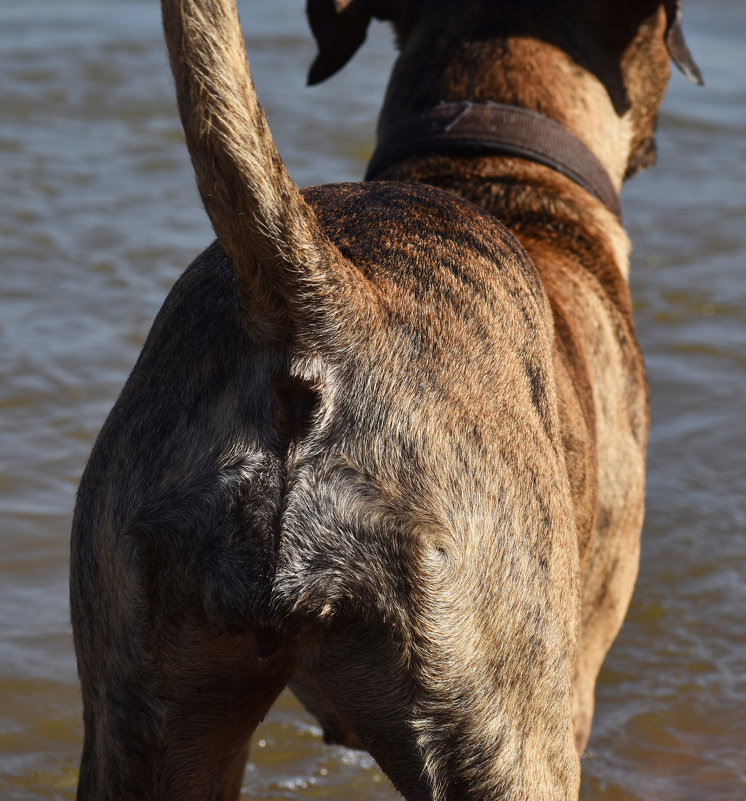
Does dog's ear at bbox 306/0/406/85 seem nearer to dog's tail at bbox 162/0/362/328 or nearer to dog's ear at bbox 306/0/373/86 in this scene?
dog's ear at bbox 306/0/373/86

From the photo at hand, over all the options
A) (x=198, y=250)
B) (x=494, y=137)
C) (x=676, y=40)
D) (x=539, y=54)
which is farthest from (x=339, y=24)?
(x=198, y=250)

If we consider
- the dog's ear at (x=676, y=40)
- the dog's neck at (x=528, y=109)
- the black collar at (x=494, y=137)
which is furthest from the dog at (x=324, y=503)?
the dog's ear at (x=676, y=40)

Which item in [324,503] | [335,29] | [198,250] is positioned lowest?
[198,250]

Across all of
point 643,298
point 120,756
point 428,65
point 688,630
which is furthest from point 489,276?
point 643,298

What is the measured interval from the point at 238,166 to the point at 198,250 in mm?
5092

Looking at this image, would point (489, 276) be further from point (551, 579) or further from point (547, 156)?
point (547, 156)

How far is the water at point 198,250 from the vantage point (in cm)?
367

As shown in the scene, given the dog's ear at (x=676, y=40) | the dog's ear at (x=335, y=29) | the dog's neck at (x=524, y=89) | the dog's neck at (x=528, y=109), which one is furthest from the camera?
the dog's ear at (x=335, y=29)

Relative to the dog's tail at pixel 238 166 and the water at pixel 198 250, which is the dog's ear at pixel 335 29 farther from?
the dog's tail at pixel 238 166

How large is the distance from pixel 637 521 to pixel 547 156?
1.08 meters

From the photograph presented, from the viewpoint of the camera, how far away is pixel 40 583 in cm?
417

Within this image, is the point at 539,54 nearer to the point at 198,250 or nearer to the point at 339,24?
the point at 339,24

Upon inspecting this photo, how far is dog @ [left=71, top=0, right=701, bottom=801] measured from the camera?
183cm

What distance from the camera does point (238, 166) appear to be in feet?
5.84
